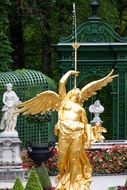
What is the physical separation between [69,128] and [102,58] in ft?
37.9

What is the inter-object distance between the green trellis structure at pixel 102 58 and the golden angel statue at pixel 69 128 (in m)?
10.5

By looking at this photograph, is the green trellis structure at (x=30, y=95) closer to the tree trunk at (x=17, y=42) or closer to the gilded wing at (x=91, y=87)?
the tree trunk at (x=17, y=42)

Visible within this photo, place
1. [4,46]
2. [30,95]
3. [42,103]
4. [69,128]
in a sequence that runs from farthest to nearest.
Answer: [4,46] → [30,95] → [42,103] → [69,128]

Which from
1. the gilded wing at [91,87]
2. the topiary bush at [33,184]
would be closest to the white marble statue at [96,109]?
the gilded wing at [91,87]

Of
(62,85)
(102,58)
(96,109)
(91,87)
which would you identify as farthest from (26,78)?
(62,85)

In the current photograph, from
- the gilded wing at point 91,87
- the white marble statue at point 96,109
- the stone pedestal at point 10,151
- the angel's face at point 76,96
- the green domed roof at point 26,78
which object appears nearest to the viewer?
the angel's face at point 76,96

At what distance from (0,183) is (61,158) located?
5961 millimetres

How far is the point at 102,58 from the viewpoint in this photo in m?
26.1

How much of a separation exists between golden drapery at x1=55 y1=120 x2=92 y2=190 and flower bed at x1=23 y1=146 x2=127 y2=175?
7197 millimetres

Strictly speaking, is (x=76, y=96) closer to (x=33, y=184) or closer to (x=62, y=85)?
(x=62, y=85)

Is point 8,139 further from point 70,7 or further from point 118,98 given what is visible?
point 70,7

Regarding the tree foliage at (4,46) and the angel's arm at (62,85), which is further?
the tree foliage at (4,46)

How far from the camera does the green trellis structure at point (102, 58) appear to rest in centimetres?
2583

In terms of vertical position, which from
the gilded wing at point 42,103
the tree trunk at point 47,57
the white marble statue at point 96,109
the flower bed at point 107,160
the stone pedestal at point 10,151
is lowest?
the flower bed at point 107,160
